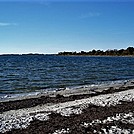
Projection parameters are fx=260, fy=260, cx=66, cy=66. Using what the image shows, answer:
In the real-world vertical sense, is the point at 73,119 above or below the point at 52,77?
above

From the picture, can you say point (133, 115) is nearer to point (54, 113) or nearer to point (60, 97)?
point (54, 113)

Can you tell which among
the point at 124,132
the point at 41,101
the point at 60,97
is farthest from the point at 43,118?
the point at 60,97

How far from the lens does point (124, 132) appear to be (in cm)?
1015

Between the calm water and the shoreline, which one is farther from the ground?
the shoreline

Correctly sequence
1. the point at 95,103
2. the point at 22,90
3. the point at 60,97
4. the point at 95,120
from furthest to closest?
1. the point at 22,90
2. the point at 60,97
3. the point at 95,103
4. the point at 95,120

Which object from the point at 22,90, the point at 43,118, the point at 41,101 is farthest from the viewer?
the point at 22,90

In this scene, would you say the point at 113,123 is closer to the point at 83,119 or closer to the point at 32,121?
the point at 83,119

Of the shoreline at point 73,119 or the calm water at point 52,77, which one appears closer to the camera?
the shoreline at point 73,119

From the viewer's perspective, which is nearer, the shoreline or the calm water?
the shoreline

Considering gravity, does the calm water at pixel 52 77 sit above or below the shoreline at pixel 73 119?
below

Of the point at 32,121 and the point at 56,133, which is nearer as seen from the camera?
the point at 56,133

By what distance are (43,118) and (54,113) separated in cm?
124

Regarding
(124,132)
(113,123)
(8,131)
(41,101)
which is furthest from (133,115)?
(41,101)

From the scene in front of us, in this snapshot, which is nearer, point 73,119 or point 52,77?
point 73,119
